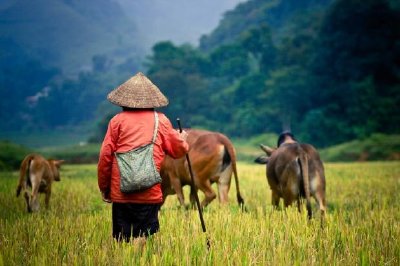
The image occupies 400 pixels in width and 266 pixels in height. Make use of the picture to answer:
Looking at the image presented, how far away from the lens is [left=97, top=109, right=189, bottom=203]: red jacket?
4.14 m

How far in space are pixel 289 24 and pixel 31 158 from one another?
5406 centimetres

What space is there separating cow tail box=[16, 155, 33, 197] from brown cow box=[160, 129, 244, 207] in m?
2.78

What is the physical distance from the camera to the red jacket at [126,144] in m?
4.14

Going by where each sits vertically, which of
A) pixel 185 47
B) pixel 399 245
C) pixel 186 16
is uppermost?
pixel 186 16

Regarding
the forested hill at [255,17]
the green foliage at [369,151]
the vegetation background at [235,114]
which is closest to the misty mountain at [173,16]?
the vegetation background at [235,114]

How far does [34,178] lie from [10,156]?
16.5 m

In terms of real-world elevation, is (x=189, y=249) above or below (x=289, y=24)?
below

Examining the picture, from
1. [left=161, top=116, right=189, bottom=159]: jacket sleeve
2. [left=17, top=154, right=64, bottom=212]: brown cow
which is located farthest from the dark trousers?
[left=17, top=154, right=64, bottom=212]: brown cow

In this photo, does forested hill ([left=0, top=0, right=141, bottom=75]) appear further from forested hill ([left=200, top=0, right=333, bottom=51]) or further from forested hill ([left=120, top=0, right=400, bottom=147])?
forested hill ([left=120, top=0, right=400, bottom=147])

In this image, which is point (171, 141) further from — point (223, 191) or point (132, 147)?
point (223, 191)

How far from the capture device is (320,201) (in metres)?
6.38

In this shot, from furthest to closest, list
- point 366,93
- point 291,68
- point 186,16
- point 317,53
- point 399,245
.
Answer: point 186,16, point 291,68, point 317,53, point 366,93, point 399,245

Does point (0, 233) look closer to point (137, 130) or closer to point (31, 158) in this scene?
point (137, 130)

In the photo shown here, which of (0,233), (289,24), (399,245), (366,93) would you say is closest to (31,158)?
(0,233)
